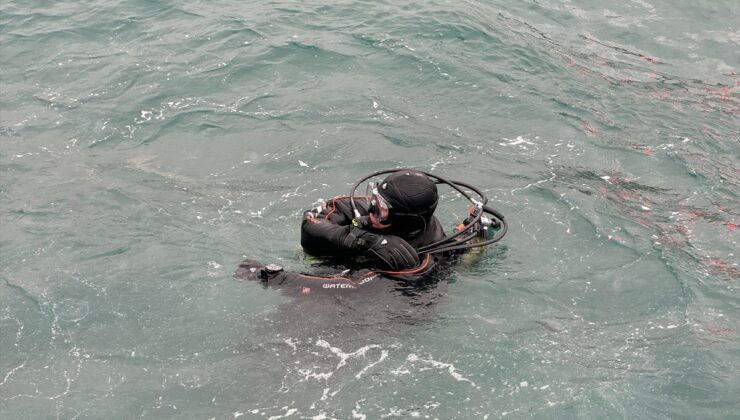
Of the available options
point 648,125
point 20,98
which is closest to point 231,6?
point 20,98

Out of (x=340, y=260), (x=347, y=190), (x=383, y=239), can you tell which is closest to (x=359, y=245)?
(x=383, y=239)

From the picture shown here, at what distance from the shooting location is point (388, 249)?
6539 millimetres

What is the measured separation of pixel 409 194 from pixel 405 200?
61 mm

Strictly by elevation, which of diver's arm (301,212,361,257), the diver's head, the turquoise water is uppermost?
the diver's head

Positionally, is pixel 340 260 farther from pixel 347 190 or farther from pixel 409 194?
pixel 347 190

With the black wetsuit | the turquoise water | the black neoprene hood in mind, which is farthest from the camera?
the black wetsuit

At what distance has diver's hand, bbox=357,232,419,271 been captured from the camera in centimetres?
653

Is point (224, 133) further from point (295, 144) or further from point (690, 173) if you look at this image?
point (690, 173)

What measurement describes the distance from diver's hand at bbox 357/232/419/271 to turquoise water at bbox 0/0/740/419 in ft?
0.95

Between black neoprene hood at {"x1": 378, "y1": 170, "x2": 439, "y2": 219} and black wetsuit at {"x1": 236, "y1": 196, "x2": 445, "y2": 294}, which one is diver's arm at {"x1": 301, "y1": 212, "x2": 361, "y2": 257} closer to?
black wetsuit at {"x1": 236, "y1": 196, "x2": 445, "y2": 294}

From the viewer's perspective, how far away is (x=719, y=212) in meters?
9.12

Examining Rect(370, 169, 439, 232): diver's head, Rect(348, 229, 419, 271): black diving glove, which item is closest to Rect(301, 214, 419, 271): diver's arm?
Rect(348, 229, 419, 271): black diving glove

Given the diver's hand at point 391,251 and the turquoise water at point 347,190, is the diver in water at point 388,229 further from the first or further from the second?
the turquoise water at point 347,190

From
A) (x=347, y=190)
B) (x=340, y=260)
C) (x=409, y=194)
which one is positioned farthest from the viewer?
(x=347, y=190)
